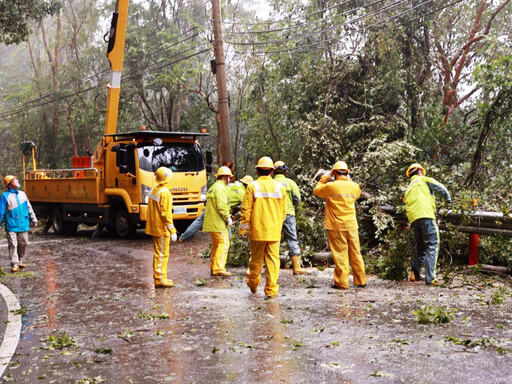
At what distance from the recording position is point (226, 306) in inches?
291

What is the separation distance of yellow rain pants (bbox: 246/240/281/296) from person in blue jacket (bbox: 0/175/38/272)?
18.1ft

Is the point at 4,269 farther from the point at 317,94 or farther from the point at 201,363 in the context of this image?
the point at 317,94

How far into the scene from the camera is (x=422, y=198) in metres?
8.53

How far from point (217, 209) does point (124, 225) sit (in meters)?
7.37

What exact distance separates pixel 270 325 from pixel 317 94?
11328mm

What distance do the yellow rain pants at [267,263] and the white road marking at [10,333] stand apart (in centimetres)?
303

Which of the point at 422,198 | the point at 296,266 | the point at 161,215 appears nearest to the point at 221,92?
the point at 296,266

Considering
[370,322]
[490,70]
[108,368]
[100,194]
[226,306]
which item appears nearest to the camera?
[108,368]

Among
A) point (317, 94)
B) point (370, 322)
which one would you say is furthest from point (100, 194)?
point (370, 322)

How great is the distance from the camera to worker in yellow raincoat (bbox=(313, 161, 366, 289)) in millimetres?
8422

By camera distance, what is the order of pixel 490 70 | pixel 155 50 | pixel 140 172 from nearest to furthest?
pixel 490 70 < pixel 140 172 < pixel 155 50

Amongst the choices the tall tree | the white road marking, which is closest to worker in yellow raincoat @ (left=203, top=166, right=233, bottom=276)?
the white road marking

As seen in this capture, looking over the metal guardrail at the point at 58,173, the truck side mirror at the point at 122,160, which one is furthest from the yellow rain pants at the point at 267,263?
the metal guardrail at the point at 58,173

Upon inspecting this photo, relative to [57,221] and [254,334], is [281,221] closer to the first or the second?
[254,334]
